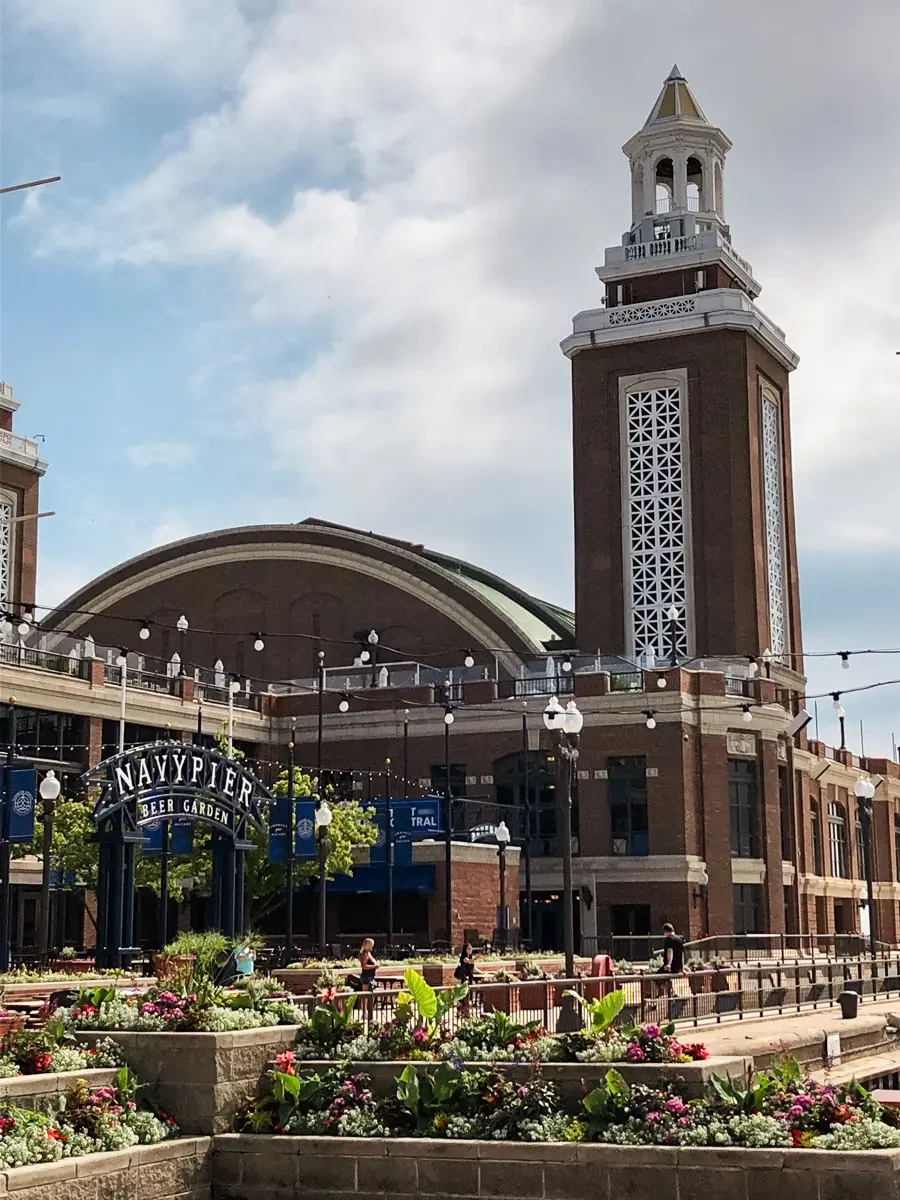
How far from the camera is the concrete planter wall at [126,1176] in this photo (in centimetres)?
1550

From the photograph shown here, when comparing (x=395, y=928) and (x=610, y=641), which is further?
(x=610, y=641)

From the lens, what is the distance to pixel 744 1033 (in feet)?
94.6

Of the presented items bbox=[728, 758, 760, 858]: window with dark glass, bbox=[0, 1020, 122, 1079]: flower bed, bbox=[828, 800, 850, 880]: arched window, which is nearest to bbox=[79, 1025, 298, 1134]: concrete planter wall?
bbox=[0, 1020, 122, 1079]: flower bed

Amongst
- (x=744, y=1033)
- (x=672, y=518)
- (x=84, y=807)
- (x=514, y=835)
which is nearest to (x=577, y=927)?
(x=514, y=835)

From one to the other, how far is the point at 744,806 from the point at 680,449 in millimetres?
16629

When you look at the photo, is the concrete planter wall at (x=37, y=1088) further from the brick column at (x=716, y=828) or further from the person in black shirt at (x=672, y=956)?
the brick column at (x=716, y=828)

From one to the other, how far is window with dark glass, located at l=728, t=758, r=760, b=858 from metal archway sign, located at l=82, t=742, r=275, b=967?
3275 cm

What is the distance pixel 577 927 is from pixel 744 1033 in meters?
38.0

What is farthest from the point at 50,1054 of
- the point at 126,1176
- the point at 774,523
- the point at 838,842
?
the point at 838,842

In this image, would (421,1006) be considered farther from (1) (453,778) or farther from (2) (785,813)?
(2) (785,813)

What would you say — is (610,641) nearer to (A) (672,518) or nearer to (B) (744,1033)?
(A) (672,518)

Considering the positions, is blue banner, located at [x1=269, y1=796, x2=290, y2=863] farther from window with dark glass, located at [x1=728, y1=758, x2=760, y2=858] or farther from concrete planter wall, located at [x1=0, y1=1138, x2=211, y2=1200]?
window with dark glass, located at [x1=728, y1=758, x2=760, y2=858]

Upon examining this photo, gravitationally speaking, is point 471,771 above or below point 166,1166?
above

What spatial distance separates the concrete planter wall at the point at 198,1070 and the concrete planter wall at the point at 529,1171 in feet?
1.29
